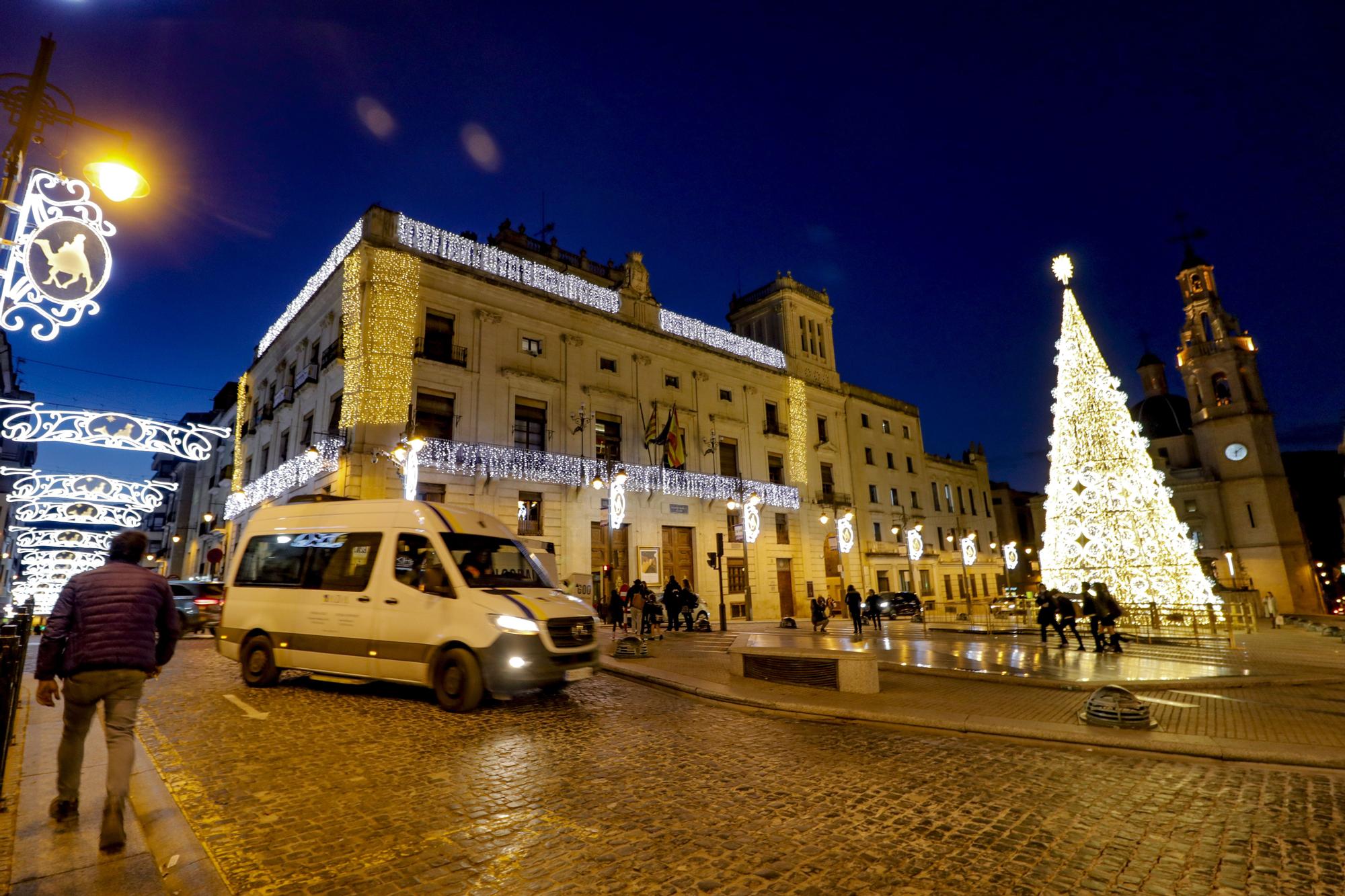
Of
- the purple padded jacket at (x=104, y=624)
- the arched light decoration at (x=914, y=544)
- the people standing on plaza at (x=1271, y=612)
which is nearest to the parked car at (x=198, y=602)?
the purple padded jacket at (x=104, y=624)

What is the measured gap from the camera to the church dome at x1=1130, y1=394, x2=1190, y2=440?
52.1 metres

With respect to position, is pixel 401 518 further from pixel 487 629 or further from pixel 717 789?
pixel 717 789

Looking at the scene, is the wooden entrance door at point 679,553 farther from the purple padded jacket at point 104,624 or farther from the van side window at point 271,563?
the purple padded jacket at point 104,624

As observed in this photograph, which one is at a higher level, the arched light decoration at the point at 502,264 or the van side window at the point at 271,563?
the arched light decoration at the point at 502,264

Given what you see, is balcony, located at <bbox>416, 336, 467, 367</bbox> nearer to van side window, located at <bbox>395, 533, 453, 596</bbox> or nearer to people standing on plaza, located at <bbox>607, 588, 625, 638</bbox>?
people standing on plaza, located at <bbox>607, 588, 625, 638</bbox>


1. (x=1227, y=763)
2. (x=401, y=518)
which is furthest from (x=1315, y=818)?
(x=401, y=518)

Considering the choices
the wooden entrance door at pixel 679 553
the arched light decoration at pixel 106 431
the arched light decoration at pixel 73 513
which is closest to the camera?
the arched light decoration at pixel 106 431

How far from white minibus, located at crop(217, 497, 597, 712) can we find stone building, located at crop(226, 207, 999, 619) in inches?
314

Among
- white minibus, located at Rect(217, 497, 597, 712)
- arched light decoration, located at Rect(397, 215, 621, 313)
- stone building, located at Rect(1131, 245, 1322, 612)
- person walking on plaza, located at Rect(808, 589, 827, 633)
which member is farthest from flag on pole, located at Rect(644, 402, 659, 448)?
stone building, located at Rect(1131, 245, 1322, 612)

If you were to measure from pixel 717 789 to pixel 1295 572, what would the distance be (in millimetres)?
53007

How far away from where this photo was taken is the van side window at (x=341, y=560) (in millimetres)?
8656

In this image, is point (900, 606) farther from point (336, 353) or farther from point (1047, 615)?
point (336, 353)

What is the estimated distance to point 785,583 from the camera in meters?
32.9

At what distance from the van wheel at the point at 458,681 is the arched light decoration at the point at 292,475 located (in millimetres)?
15463
